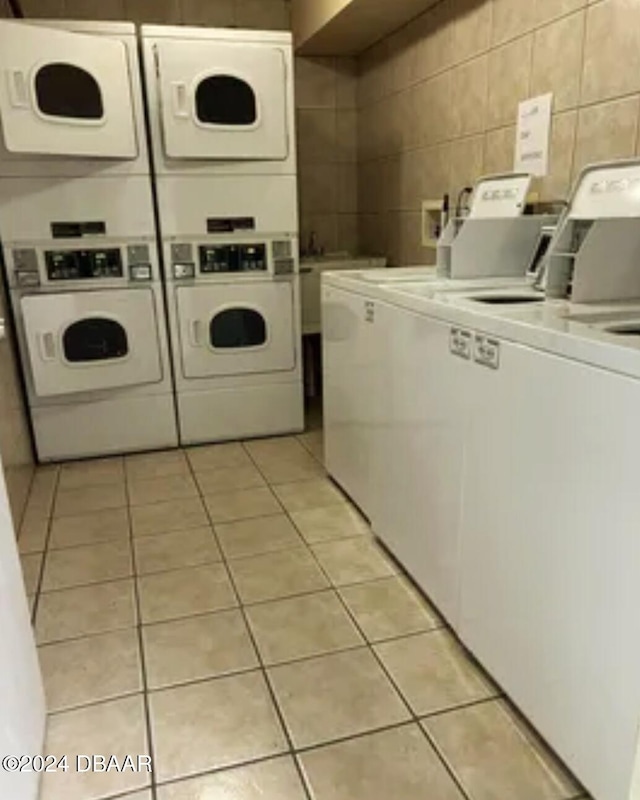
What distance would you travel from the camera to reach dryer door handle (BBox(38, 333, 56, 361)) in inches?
104

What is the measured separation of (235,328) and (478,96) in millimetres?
1462

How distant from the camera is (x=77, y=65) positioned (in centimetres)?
238

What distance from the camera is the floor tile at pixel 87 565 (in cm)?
194

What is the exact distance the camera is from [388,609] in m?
1.76

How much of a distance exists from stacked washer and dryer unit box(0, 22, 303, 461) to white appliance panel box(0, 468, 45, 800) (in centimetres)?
164

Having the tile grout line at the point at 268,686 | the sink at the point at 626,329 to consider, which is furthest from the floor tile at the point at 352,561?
the sink at the point at 626,329

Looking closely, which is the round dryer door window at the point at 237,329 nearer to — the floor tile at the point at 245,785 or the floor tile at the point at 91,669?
the floor tile at the point at 91,669

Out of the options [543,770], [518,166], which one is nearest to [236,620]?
[543,770]

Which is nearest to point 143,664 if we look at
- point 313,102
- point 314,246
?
point 314,246

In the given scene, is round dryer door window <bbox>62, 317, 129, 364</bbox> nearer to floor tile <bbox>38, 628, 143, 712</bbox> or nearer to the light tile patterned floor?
the light tile patterned floor

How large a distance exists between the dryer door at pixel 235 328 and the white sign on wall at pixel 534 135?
1.23 metres

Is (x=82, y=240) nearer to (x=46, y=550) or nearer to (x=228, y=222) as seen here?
(x=228, y=222)

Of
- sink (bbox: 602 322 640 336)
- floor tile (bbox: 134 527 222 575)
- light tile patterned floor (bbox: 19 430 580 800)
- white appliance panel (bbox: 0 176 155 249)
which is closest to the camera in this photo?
sink (bbox: 602 322 640 336)

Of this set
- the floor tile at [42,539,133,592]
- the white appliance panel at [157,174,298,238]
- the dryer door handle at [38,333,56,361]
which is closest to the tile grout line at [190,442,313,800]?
the floor tile at [42,539,133,592]
